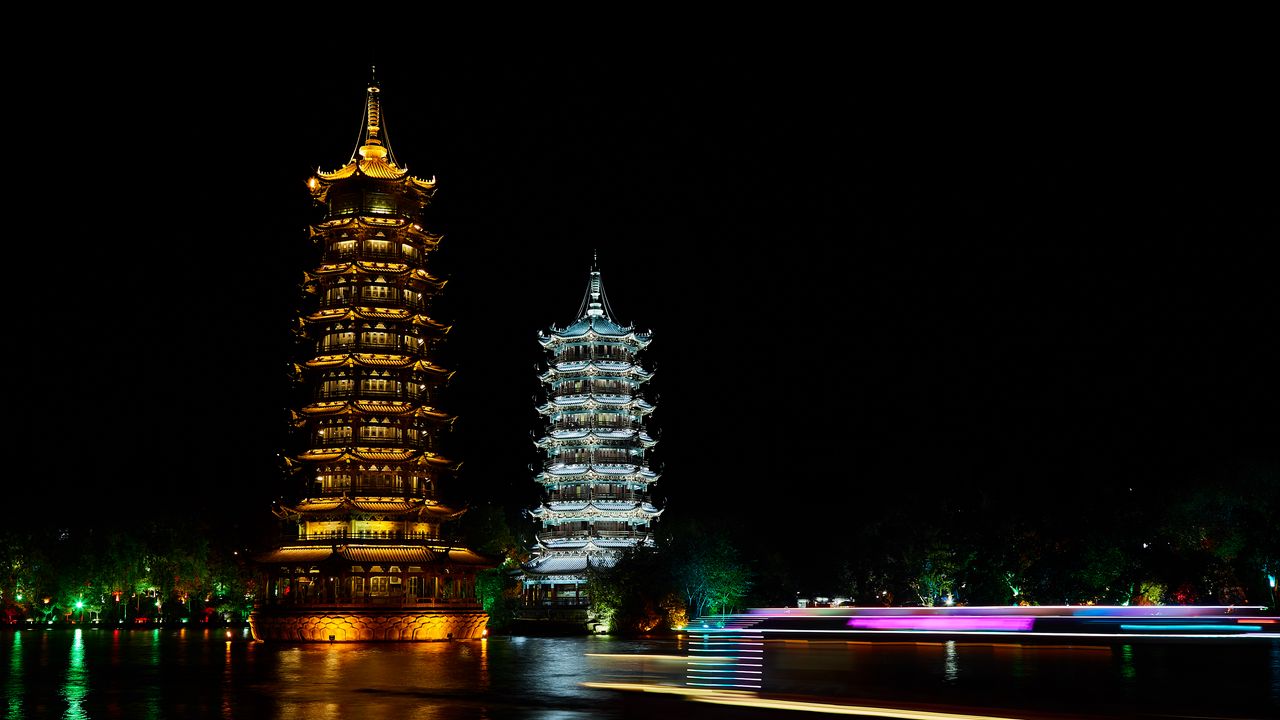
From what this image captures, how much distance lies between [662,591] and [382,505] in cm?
1605

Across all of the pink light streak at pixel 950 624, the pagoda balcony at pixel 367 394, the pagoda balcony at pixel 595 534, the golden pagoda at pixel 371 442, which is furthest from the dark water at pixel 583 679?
the pagoda balcony at pixel 595 534

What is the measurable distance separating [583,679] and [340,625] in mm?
35306

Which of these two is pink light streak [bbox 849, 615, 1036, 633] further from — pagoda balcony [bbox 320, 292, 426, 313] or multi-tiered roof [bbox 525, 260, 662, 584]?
multi-tiered roof [bbox 525, 260, 662, 584]

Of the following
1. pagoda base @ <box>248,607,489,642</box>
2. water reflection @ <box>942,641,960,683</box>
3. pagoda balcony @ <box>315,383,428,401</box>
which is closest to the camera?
water reflection @ <box>942,641,960,683</box>

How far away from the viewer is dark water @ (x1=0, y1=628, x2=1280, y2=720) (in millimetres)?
23672

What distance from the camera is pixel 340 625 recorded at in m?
63.4

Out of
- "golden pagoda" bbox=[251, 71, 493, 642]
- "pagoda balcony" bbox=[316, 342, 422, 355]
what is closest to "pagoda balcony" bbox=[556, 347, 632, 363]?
"golden pagoda" bbox=[251, 71, 493, 642]

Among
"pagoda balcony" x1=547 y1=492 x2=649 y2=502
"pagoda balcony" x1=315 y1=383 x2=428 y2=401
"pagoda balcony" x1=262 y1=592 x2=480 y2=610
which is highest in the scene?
"pagoda balcony" x1=315 y1=383 x2=428 y2=401

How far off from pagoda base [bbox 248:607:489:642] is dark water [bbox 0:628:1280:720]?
48.6 feet

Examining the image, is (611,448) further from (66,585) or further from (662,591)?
(66,585)

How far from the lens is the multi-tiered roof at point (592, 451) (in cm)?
8981

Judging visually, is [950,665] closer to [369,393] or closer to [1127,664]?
[1127,664]

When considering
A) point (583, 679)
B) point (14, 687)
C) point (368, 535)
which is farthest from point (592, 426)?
point (14, 687)

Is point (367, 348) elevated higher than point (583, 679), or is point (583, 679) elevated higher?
point (367, 348)
